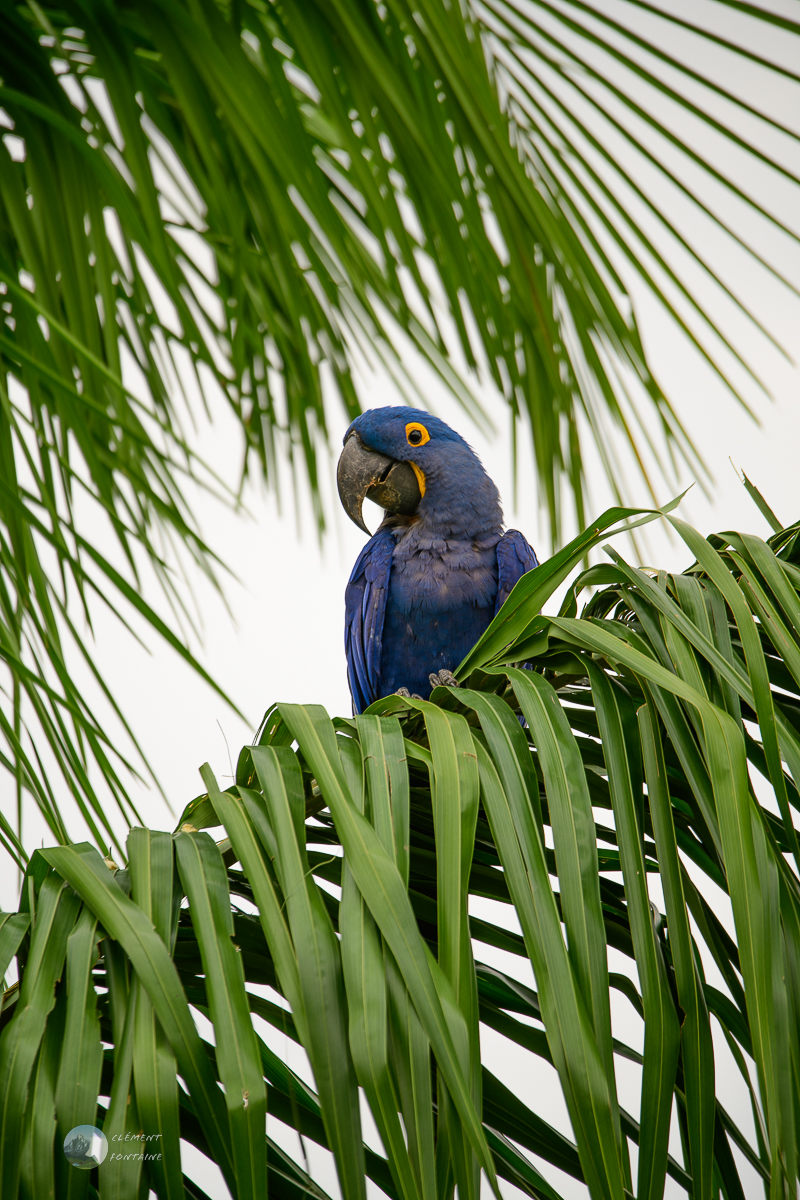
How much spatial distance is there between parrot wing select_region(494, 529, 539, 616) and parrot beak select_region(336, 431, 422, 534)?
0.16m

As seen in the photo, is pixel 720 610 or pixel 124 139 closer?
pixel 720 610

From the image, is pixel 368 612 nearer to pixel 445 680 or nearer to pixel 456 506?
pixel 456 506

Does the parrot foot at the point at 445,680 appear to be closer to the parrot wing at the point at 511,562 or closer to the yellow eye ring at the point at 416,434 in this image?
the parrot wing at the point at 511,562

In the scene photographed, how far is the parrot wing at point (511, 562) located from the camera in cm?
118

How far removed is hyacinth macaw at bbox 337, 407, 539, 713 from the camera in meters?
1.20

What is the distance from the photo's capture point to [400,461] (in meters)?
1.28

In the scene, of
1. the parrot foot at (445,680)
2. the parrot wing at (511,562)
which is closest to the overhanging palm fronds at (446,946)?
the parrot foot at (445,680)

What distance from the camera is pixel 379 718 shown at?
1.82ft

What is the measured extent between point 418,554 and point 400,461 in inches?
6.1

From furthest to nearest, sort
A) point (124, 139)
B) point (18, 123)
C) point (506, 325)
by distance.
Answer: point (506, 325)
point (18, 123)
point (124, 139)

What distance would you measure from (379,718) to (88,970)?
22cm

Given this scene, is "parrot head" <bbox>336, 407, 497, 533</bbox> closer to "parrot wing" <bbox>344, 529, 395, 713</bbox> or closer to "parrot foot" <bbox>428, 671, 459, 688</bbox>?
"parrot wing" <bbox>344, 529, 395, 713</bbox>

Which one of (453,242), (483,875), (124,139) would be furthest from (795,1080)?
(124,139)

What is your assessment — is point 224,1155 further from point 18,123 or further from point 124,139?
point 18,123
